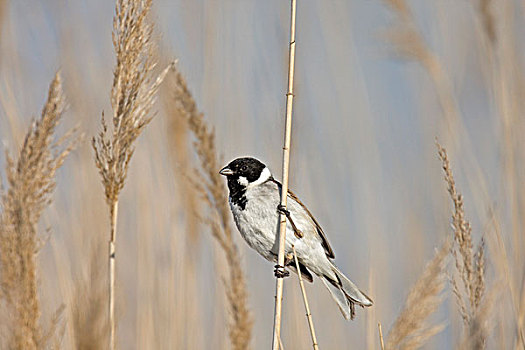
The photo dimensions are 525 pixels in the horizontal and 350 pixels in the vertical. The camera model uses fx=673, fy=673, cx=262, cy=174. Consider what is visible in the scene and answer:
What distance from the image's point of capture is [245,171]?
225cm

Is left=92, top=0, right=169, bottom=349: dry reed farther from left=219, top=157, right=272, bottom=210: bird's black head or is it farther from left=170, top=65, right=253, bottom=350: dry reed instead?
left=219, top=157, right=272, bottom=210: bird's black head

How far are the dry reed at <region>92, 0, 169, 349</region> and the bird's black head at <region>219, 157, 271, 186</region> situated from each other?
986 mm

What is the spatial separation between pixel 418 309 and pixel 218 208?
0.54 metres

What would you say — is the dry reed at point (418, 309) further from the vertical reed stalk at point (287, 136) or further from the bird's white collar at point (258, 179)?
the bird's white collar at point (258, 179)

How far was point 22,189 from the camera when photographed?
1.08 meters

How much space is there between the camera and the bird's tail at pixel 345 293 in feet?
6.38

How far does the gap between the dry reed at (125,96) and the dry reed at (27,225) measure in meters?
0.09

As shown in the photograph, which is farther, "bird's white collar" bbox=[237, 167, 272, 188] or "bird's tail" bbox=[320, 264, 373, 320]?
"bird's white collar" bbox=[237, 167, 272, 188]

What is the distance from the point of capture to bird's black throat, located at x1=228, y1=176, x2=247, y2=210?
6.92 feet

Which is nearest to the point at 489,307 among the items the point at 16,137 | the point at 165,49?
the point at 16,137

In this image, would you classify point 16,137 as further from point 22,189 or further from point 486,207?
point 486,207

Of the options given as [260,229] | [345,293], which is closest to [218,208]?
[260,229]

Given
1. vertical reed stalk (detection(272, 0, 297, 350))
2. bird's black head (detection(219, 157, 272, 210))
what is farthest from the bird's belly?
vertical reed stalk (detection(272, 0, 297, 350))

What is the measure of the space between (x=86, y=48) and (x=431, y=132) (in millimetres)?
1332
